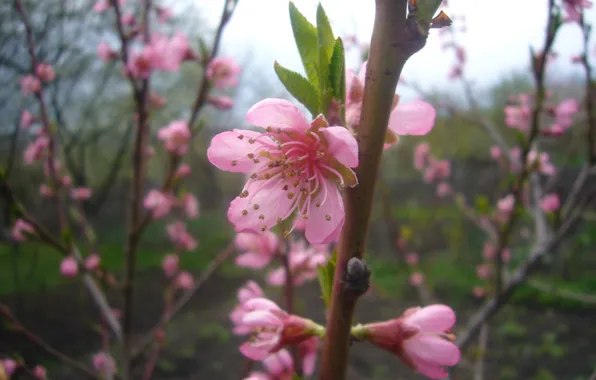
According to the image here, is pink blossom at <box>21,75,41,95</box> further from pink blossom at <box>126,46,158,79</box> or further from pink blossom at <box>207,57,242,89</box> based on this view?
pink blossom at <box>207,57,242,89</box>

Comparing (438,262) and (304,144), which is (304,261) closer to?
(304,144)

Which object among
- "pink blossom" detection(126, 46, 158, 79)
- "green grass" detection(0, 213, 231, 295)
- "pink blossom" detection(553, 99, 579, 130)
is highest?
"pink blossom" detection(553, 99, 579, 130)

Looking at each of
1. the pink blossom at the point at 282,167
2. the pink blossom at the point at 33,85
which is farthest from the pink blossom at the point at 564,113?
the pink blossom at the point at 33,85

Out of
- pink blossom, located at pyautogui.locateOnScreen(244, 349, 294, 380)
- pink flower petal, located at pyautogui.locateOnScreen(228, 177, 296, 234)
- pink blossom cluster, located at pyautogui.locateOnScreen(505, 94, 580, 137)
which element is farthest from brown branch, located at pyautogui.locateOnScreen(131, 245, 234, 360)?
pink blossom cluster, located at pyautogui.locateOnScreen(505, 94, 580, 137)

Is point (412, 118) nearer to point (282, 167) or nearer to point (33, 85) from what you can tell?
point (282, 167)

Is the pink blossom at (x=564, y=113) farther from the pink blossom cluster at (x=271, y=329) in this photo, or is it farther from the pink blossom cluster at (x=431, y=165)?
the pink blossom cluster at (x=271, y=329)

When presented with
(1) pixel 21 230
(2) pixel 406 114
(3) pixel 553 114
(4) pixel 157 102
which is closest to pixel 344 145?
(2) pixel 406 114

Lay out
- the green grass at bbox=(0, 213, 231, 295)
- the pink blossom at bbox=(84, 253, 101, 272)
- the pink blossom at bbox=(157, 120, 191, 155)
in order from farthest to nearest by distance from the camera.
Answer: the green grass at bbox=(0, 213, 231, 295) < the pink blossom at bbox=(157, 120, 191, 155) < the pink blossom at bbox=(84, 253, 101, 272)

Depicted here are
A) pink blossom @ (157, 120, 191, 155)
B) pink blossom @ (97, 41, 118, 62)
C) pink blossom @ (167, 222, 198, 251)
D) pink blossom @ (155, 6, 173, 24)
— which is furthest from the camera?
pink blossom @ (167, 222, 198, 251)
